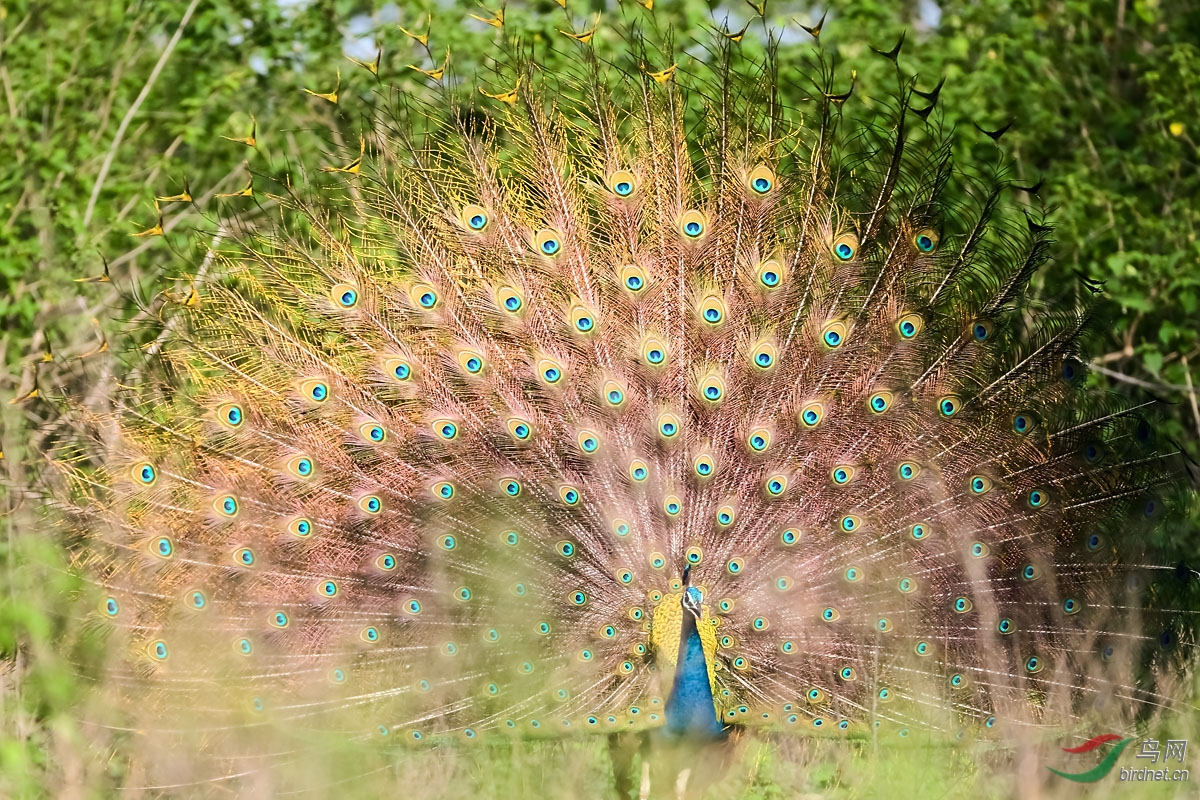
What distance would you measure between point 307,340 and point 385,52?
2.43m

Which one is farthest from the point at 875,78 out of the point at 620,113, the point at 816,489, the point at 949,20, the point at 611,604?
the point at 611,604

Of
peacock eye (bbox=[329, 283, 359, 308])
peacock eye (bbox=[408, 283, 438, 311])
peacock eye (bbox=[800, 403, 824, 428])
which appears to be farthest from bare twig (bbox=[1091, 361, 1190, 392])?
peacock eye (bbox=[329, 283, 359, 308])

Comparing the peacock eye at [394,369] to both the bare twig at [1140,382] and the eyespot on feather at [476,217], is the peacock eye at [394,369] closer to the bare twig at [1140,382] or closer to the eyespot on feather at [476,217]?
the eyespot on feather at [476,217]

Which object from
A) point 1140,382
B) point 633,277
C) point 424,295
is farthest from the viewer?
point 1140,382

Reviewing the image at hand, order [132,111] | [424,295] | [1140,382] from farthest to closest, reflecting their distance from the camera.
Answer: [132,111] → [1140,382] → [424,295]

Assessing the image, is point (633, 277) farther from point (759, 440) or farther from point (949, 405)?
point (949, 405)

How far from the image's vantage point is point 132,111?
6066 millimetres

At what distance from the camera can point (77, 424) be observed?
14.5ft

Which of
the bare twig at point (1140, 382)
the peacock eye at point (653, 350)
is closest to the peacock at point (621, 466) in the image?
the peacock eye at point (653, 350)

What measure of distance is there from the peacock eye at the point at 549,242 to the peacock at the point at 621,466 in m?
0.01

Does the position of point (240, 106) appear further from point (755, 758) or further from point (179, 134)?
point (755, 758)

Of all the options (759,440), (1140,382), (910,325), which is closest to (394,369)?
(759,440)

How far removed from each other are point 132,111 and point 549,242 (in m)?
2.92

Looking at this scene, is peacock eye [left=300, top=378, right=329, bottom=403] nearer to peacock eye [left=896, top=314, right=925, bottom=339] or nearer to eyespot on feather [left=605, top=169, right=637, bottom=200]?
eyespot on feather [left=605, top=169, right=637, bottom=200]
